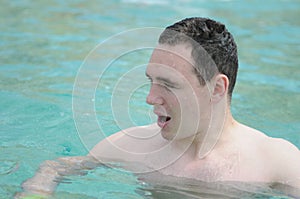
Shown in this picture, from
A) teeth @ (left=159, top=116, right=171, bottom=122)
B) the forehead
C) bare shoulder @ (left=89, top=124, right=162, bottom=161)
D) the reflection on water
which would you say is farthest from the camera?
bare shoulder @ (left=89, top=124, right=162, bottom=161)

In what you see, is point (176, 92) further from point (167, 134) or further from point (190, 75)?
point (167, 134)

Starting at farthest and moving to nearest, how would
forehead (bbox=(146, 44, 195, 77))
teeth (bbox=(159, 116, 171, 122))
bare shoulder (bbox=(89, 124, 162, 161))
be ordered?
bare shoulder (bbox=(89, 124, 162, 161)) < teeth (bbox=(159, 116, 171, 122)) < forehead (bbox=(146, 44, 195, 77))

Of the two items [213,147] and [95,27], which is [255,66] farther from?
[213,147]

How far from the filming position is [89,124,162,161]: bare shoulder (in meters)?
3.18

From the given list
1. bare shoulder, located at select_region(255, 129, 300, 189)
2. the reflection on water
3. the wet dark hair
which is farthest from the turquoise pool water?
the wet dark hair

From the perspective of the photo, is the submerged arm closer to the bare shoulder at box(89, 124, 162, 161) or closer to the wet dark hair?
the bare shoulder at box(89, 124, 162, 161)

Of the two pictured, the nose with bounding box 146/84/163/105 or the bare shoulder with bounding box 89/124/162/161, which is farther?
the bare shoulder with bounding box 89/124/162/161

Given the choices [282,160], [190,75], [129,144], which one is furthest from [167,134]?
[282,160]

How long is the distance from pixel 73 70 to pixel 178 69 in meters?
3.49

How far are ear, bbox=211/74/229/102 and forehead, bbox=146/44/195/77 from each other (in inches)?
5.9

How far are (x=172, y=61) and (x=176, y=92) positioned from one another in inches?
6.1

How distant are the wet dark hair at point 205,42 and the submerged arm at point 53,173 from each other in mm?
867

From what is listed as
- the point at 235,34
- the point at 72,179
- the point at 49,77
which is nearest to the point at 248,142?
the point at 72,179

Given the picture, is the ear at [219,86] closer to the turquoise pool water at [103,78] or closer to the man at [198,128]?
the man at [198,128]
